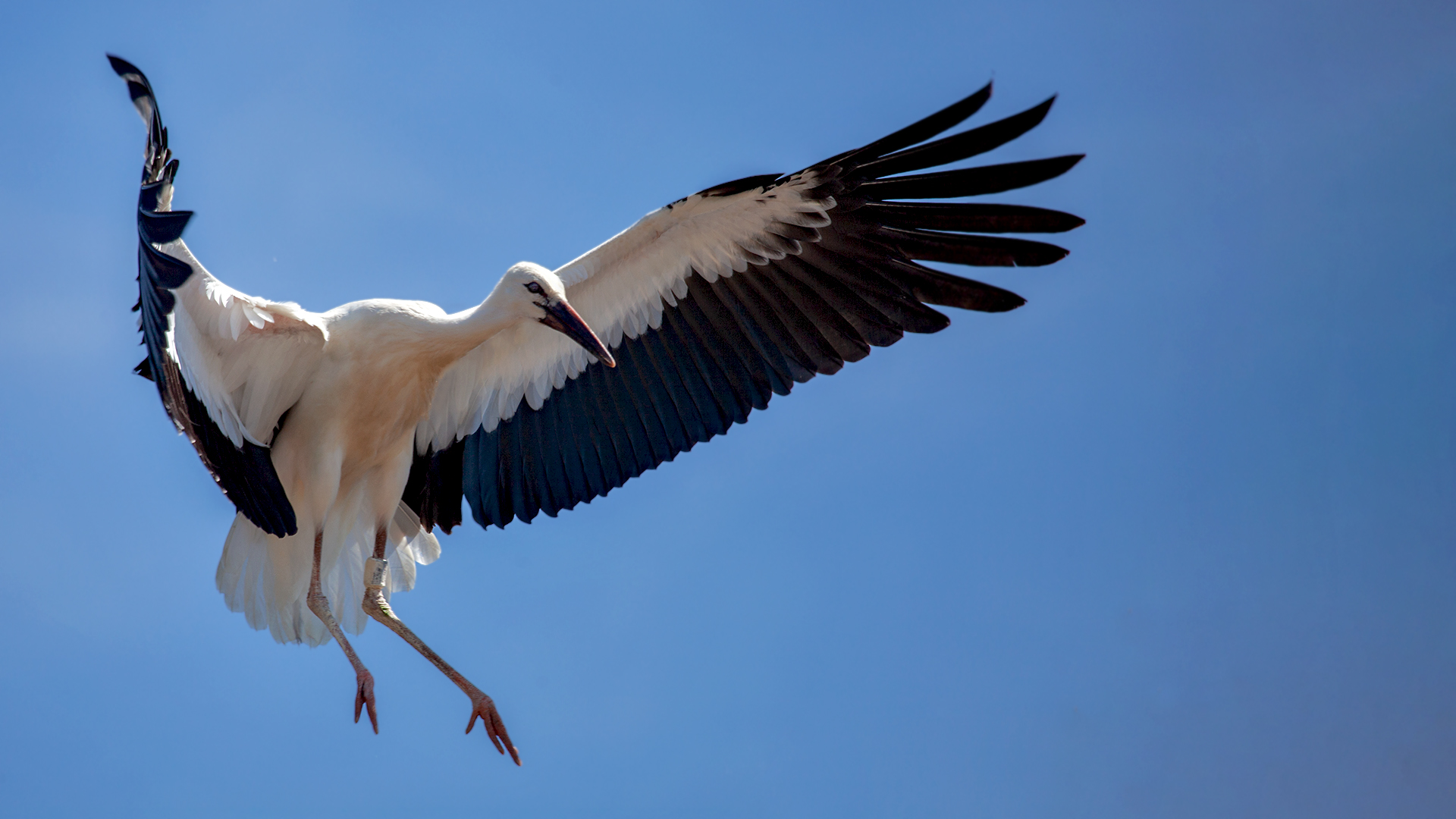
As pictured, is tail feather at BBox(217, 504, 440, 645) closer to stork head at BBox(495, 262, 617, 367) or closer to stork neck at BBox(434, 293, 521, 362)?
stork neck at BBox(434, 293, 521, 362)

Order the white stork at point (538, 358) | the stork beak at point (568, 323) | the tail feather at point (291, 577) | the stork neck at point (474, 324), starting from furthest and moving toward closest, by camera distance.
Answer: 1. the tail feather at point (291, 577)
2. the stork neck at point (474, 324)
3. the stork beak at point (568, 323)
4. the white stork at point (538, 358)

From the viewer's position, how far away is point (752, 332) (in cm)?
626

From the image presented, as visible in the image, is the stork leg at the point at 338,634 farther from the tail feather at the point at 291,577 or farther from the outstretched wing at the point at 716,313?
the outstretched wing at the point at 716,313

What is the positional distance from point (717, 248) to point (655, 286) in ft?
1.21

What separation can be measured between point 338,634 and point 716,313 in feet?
7.78

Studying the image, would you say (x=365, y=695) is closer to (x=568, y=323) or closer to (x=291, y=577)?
(x=291, y=577)

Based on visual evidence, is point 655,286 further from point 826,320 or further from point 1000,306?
point 1000,306

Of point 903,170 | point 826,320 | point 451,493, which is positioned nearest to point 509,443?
point 451,493

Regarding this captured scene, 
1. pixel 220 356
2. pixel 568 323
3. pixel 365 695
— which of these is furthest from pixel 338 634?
pixel 568 323

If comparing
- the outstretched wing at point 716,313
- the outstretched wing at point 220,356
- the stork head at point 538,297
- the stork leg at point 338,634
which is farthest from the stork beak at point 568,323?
the stork leg at point 338,634

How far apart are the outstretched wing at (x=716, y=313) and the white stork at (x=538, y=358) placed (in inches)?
0.4

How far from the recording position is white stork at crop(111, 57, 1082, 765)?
18.2ft

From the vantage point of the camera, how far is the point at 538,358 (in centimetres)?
677

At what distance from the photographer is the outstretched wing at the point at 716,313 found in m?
5.64
